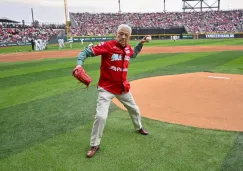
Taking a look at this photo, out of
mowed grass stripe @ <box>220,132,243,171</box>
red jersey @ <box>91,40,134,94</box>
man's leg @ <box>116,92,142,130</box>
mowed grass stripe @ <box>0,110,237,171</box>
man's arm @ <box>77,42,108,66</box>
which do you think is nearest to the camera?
mowed grass stripe @ <box>220,132,243,171</box>

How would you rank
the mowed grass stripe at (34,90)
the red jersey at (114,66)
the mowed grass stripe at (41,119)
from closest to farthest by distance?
the red jersey at (114,66)
the mowed grass stripe at (41,119)
the mowed grass stripe at (34,90)

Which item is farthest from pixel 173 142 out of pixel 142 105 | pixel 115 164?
pixel 142 105

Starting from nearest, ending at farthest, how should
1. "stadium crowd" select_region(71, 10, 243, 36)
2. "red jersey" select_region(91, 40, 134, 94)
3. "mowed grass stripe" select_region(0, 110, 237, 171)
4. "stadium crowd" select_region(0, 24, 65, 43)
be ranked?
"mowed grass stripe" select_region(0, 110, 237, 171) → "red jersey" select_region(91, 40, 134, 94) → "stadium crowd" select_region(0, 24, 65, 43) → "stadium crowd" select_region(71, 10, 243, 36)

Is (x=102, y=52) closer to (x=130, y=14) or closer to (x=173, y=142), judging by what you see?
(x=173, y=142)

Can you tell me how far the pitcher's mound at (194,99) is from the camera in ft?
19.5

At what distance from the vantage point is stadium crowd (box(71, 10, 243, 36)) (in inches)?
2148

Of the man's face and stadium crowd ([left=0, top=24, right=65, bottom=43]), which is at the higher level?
stadium crowd ([left=0, top=24, right=65, bottom=43])

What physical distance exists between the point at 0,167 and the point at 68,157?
102 cm

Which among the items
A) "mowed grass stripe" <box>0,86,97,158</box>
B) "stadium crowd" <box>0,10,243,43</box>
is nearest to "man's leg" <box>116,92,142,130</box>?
"mowed grass stripe" <box>0,86,97,158</box>

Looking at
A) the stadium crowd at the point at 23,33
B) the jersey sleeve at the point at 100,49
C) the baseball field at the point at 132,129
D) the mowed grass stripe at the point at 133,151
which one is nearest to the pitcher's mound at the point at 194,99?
the baseball field at the point at 132,129

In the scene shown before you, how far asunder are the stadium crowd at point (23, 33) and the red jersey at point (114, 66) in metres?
44.3

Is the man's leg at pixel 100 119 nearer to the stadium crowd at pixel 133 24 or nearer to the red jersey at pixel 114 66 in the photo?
the red jersey at pixel 114 66

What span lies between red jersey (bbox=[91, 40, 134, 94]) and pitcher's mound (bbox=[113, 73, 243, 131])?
1815 mm

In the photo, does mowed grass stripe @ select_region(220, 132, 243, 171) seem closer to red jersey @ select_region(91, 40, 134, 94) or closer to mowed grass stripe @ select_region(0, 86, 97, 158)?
red jersey @ select_region(91, 40, 134, 94)
